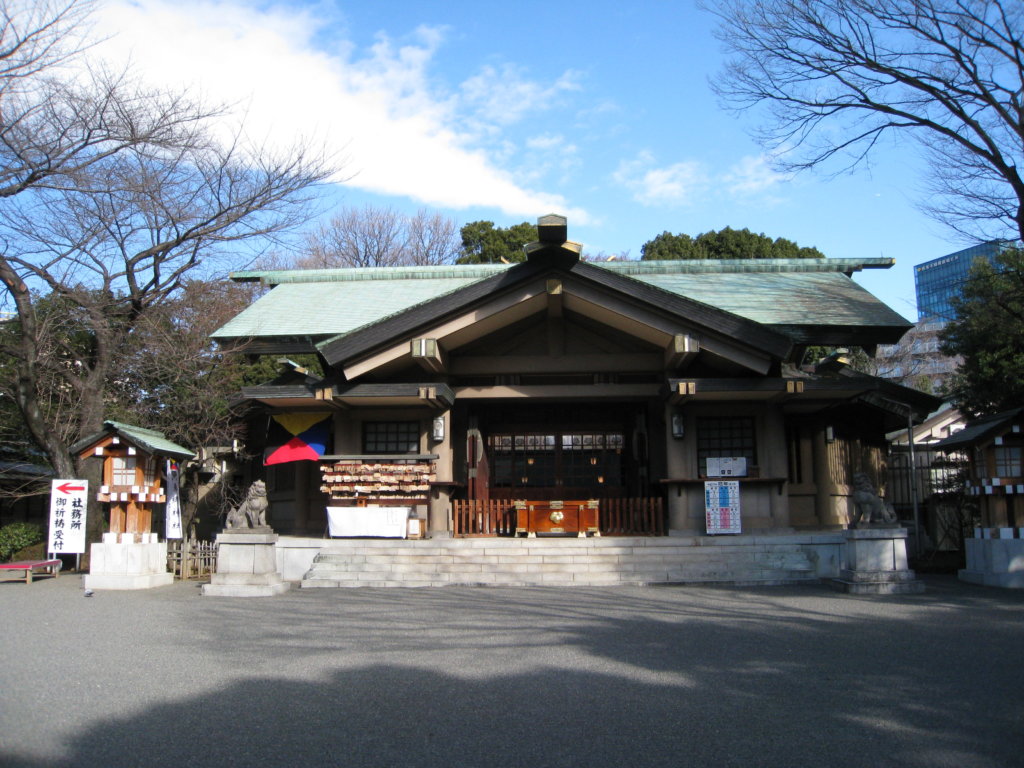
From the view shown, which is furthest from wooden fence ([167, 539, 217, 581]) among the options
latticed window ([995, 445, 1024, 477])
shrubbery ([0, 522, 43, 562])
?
latticed window ([995, 445, 1024, 477])

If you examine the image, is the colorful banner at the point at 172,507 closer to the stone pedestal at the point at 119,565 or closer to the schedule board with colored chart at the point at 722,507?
the stone pedestal at the point at 119,565

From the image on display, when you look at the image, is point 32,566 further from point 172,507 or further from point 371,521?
point 371,521

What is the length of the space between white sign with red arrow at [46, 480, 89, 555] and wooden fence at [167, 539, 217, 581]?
1.61 m

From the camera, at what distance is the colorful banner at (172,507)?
14539mm

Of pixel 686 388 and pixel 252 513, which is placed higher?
pixel 686 388

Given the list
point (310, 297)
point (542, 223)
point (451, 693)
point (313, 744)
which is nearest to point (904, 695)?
point (451, 693)

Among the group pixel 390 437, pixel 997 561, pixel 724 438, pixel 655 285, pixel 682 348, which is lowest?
pixel 997 561

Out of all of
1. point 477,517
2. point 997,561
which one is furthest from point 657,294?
point 997,561

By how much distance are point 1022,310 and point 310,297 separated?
602 inches

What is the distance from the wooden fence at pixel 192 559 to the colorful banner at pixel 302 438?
203 cm

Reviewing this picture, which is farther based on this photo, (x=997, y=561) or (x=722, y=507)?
Answer: (x=722, y=507)

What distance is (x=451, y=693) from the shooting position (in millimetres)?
6078

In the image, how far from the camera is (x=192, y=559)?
48.1 feet

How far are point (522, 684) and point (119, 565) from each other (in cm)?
927
